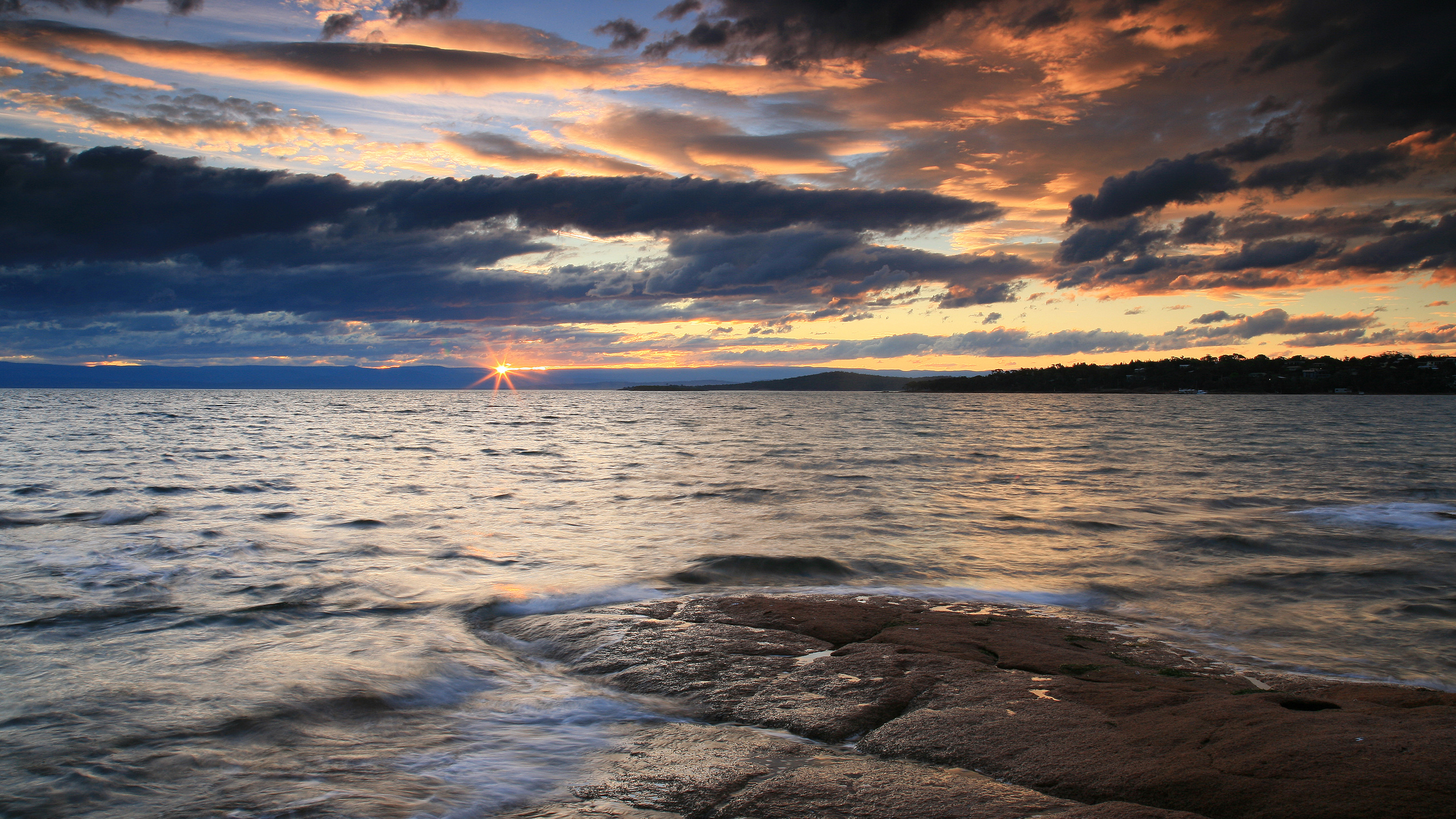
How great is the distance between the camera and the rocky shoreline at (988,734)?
153 inches

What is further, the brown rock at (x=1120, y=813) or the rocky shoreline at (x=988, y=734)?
the rocky shoreline at (x=988, y=734)

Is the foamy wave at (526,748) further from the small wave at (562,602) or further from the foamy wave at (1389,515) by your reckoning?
the foamy wave at (1389,515)

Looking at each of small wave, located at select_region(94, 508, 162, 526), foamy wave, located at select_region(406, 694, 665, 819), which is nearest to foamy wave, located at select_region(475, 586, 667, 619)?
foamy wave, located at select_region(406, 694, 665, 819)

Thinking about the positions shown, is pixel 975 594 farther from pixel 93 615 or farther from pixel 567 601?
pixel 93 615

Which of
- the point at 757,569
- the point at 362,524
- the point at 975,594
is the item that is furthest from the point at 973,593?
the point at 362,524

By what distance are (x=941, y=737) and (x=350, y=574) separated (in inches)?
391

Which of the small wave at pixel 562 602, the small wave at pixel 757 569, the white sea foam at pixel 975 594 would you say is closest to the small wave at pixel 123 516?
the small wave at pixel 562 602

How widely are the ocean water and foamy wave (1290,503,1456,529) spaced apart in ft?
0.48

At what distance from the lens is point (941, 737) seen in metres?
4.95

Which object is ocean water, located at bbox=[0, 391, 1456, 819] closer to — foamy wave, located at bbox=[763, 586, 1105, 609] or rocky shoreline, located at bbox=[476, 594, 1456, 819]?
foamy wave, located at bbox=[763, 586, 1105, 609]

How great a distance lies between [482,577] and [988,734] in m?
8.65

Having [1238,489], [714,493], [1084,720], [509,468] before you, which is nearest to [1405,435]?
[1238,489]

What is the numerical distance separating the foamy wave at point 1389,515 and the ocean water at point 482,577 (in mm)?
145

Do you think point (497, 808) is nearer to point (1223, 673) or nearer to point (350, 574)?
point (1223, 673)
